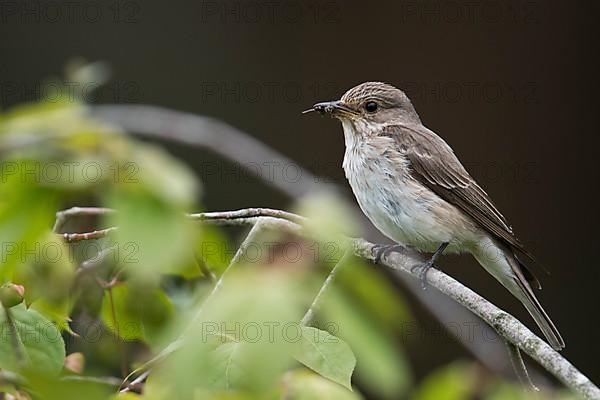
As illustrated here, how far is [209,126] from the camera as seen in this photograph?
1.96 meters

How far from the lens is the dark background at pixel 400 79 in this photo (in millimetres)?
7070

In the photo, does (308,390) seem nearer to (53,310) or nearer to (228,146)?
(228,146)

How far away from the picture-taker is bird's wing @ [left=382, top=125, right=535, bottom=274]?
4.12 m

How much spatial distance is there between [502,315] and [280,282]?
4.15 ft

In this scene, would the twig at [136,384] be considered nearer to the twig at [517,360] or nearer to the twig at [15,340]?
the twig at [15,340]

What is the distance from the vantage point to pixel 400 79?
7.21 m

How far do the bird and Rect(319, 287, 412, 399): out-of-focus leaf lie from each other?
8.32ft

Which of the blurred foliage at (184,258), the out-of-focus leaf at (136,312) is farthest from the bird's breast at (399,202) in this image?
the blurred foliage at (184,258)

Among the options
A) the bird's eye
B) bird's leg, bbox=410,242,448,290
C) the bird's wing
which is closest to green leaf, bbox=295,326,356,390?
bird's leg, bbox=410,242,448,290

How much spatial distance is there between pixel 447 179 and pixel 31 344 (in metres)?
2.57

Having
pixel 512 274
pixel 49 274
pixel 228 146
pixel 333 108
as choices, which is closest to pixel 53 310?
pixel 49 274

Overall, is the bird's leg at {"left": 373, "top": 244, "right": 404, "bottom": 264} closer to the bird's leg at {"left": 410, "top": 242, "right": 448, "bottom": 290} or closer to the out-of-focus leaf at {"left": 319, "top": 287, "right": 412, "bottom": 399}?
the bird's leg at {"left": 410, "top": 242, "right": 448, "bottom": 290}

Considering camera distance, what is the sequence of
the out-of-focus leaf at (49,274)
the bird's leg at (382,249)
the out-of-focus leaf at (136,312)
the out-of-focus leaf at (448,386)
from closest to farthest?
the out-of-focus leaf at (448,386)
the out-of-focus leaf at (49,274)
the out-of-focus leaf at (136,312)
the bird's leg at (382,249)

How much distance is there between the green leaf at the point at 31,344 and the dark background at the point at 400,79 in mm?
4958
